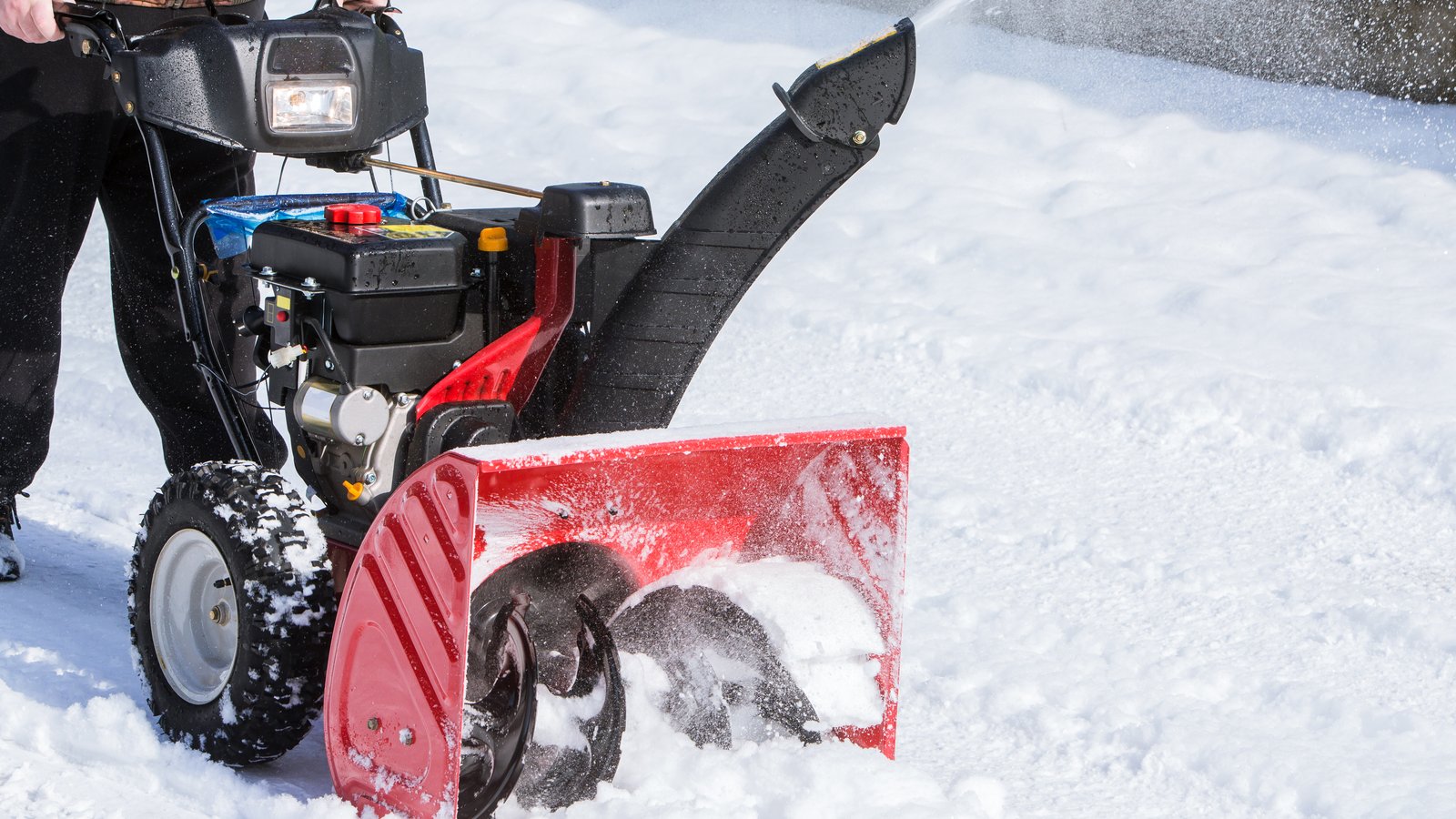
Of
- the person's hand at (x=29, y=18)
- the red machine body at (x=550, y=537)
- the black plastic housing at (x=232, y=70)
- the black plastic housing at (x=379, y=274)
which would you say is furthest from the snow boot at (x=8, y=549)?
the red machine body at (x=550, y=537)

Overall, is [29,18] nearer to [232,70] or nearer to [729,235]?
[232,70]

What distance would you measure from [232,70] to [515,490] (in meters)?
0.84

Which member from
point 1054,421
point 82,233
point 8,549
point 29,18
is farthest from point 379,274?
point 1054,421

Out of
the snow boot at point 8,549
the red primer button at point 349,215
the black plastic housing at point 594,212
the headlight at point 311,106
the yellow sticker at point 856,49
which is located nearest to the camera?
the yellow sticker at point 856,49

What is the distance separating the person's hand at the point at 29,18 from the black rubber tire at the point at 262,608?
0.81m

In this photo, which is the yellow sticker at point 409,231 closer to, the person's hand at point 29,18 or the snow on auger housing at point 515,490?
the snow on auger housing at point 515,490

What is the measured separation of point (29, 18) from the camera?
2.47 metres

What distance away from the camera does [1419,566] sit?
326cm

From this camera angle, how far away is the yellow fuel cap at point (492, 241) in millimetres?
2260

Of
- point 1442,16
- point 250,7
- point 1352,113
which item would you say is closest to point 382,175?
point 250,7

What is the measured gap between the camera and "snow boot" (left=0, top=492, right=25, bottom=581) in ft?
10.1

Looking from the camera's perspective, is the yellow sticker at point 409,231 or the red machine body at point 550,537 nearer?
the red machine body at point 550,537

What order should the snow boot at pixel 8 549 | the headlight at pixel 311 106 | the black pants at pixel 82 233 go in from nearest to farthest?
the headlight at pixel 311 106 → the black pants at pixel 82 233 → the snow boot at pixel 8 549

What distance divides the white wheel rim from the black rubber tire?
0.05 metres
